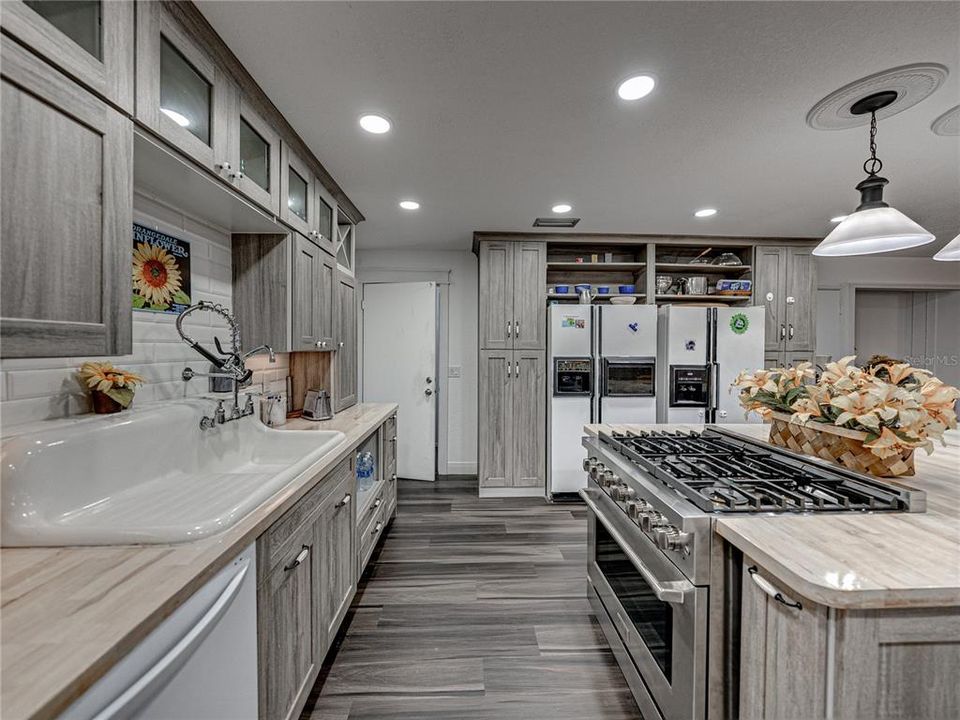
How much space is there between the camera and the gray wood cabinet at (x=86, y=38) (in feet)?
2.76

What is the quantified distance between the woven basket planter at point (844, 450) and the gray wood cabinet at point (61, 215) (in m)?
2.04

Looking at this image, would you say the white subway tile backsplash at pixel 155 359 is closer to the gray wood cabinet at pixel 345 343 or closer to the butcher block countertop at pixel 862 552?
the gray wood cabinet at pixel 345 343

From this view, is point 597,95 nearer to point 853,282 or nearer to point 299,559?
point 299,559

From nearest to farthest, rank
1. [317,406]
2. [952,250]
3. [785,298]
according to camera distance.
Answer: [952,250]
[317,406]
[785,298]

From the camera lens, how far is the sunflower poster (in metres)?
1.60

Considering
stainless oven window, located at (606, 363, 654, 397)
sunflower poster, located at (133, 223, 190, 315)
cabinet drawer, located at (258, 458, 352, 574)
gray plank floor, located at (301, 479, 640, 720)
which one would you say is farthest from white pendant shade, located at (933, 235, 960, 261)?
sunflower poster, located at (133, 223, 190, 315)

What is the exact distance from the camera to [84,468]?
1146mm

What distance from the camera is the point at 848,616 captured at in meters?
0.78

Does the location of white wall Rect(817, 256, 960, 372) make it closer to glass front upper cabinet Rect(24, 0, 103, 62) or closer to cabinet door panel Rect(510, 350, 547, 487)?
cabinet door panel Rect(510, 350, 547, 487)

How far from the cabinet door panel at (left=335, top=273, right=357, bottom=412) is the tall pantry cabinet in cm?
117

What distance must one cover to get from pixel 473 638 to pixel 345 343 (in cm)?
203

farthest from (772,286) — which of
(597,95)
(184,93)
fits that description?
(184,93)

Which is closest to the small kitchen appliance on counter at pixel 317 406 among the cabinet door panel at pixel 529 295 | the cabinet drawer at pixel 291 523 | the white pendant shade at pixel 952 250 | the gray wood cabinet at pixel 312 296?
the gray wood cabinet at pixel 312 296

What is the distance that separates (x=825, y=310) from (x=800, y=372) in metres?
4.03
